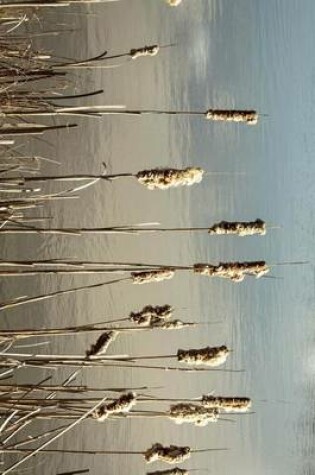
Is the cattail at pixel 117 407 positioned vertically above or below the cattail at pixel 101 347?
below

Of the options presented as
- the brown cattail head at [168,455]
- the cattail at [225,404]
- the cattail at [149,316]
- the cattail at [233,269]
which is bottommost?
the brown cattail head at [168,455]

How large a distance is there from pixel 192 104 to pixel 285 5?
45 centimetres

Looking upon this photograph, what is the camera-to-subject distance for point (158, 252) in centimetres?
188

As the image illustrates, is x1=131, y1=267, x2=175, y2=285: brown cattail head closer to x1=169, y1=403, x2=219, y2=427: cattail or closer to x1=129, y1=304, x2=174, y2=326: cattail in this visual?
x1=129, y1=304, x2=174, y2=326: cattail

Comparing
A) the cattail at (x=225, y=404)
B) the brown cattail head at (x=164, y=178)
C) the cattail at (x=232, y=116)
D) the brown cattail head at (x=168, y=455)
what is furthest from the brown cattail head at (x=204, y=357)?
the cattail at (x=232, y=116)

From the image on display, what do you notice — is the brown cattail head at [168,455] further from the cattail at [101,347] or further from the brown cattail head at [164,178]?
the brown cattail head at [164,178]

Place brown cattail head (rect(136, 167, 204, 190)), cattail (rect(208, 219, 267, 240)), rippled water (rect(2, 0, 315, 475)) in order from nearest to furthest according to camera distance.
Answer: brown cattail head (rect(136, 167, 204, 190)) < cattail (rect(208, 219, 267, 240)) < rippled water (rect(2, 0, 315, 475))

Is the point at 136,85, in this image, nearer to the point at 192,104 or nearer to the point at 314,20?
the point at 192,104

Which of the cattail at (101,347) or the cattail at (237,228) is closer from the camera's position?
the cattail at (101,347)

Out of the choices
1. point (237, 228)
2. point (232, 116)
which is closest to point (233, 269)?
point (237, 228)

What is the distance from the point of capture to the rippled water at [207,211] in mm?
1840

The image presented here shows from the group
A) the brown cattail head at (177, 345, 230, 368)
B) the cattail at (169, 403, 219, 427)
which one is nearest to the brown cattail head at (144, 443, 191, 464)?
the cattail at (169, 403, 219, 427)

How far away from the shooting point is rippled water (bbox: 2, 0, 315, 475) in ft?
Result: 6.04

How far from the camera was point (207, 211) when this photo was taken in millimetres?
1957
